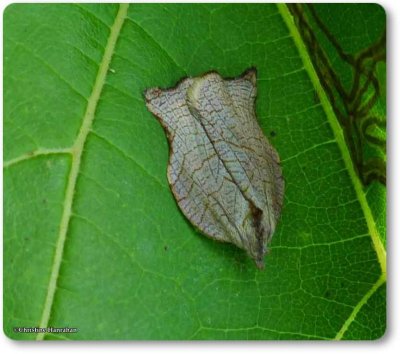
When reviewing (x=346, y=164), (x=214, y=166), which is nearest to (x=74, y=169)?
(x=214, y=166)

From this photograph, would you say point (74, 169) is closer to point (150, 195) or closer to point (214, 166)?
point (150, 195)

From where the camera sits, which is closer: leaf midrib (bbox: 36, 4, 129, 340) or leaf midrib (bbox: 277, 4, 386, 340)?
leaf midrib (bbox: 36, 4, 129, 340)

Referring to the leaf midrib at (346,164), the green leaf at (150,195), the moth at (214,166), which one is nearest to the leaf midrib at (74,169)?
the green leaf at (150,195)

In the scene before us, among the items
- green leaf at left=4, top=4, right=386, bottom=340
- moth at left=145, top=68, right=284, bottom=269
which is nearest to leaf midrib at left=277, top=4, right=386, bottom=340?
green leaf at left=4, top=4, right=386, bottom=340

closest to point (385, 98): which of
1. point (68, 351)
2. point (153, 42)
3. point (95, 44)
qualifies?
point (153, 42)

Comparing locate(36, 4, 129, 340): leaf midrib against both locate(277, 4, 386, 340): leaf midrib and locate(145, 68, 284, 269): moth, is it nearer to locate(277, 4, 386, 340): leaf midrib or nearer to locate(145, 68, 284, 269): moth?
locate(145, 68, 284, 269): moth

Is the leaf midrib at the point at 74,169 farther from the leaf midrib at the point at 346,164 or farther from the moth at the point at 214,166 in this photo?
the leaf midrib at the point at 346,164

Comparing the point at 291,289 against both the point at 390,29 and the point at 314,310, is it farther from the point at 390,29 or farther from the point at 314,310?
the point at 390,29
